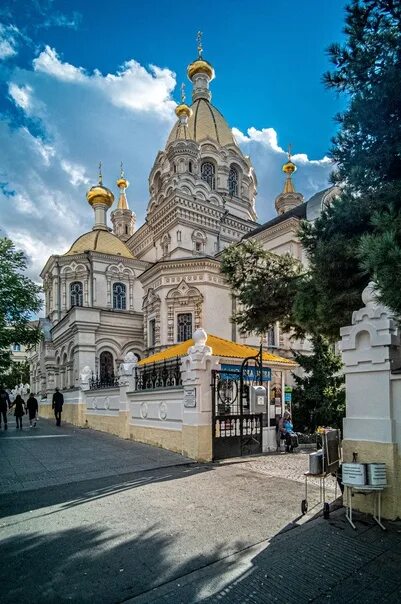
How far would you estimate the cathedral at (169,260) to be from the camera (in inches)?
1034

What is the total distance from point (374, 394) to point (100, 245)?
33785 millimetres

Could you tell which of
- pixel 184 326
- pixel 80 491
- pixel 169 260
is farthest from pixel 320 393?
pixel 169 260

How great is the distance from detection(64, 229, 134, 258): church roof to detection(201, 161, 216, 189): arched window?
9.97 m

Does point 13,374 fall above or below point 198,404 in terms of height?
below

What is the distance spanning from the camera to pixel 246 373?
11406 millimetres

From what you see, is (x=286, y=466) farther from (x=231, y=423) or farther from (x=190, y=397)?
(x=190, y=397)

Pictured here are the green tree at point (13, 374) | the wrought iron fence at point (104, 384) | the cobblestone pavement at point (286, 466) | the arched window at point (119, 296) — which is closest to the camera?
the cobblestone pavement at point (286, 466)

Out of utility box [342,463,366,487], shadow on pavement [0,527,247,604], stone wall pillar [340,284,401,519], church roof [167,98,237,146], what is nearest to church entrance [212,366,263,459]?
stone wall pillar [340,284,401,519]

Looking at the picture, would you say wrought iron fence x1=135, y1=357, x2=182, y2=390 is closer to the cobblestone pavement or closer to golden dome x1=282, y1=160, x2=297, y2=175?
the cobblestone pavement

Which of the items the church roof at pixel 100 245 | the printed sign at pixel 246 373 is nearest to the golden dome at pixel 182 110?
the church roof at pixel 100 245

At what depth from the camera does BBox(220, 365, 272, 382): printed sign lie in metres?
10.6

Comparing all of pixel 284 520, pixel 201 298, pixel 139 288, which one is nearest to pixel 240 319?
pixel 284 520

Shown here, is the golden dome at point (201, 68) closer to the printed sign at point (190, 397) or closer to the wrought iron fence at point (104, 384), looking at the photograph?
the wrought iron fence at point (104, 384)

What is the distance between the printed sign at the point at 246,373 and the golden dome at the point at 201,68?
42.6 meters
